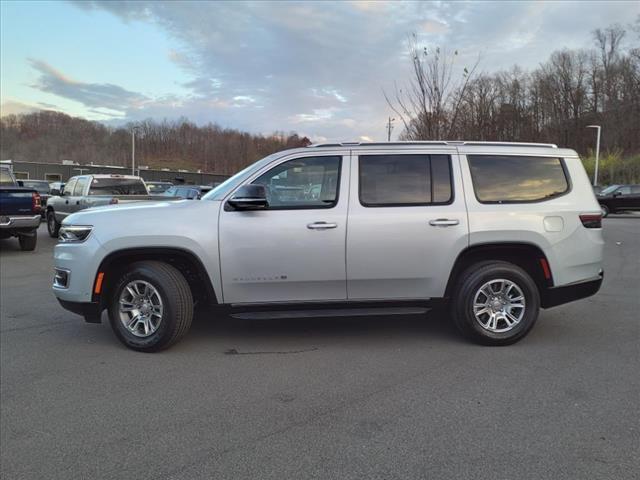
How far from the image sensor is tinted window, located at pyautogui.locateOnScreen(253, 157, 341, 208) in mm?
4852

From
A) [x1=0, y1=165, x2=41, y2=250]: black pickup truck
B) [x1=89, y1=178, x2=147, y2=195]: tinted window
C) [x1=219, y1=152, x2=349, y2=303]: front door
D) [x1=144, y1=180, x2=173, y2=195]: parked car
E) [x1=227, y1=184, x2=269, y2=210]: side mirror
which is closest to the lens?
[x1=227, y1=184, x2=269, y2=210]: side mirror

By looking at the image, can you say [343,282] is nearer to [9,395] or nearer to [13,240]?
[9,395]

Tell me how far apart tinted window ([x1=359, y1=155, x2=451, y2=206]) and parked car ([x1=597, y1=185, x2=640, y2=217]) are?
1060 inches

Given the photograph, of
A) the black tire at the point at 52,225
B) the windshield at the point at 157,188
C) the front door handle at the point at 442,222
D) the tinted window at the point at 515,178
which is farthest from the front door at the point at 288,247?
the windshield at the point at 157,188

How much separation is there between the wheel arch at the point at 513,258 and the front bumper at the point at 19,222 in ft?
35.5

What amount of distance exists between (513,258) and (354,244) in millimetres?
1752

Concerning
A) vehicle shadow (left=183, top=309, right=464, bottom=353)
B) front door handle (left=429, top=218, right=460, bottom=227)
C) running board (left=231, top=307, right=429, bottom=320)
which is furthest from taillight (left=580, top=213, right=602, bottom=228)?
running board (left=231, top=307, right=429, bottom=320)

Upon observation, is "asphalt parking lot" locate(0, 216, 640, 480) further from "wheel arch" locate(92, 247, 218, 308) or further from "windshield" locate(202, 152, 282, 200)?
"windshield" locate(202, 152, 282, 200)

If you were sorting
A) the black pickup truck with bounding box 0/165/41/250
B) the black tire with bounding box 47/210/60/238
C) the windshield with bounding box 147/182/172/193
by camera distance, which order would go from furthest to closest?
the windshield with bounding box 147/182/172/193, the black tire with bounding box 47/210/60/238, the black pickup truck with bounding box 0/165/41/250

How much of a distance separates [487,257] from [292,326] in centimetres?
230

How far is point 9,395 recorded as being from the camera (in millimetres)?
3934

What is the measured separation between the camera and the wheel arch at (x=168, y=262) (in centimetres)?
474

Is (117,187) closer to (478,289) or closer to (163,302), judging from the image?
(163,302)

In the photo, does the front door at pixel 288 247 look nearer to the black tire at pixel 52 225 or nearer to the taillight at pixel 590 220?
the taillight at pixel 590 220
